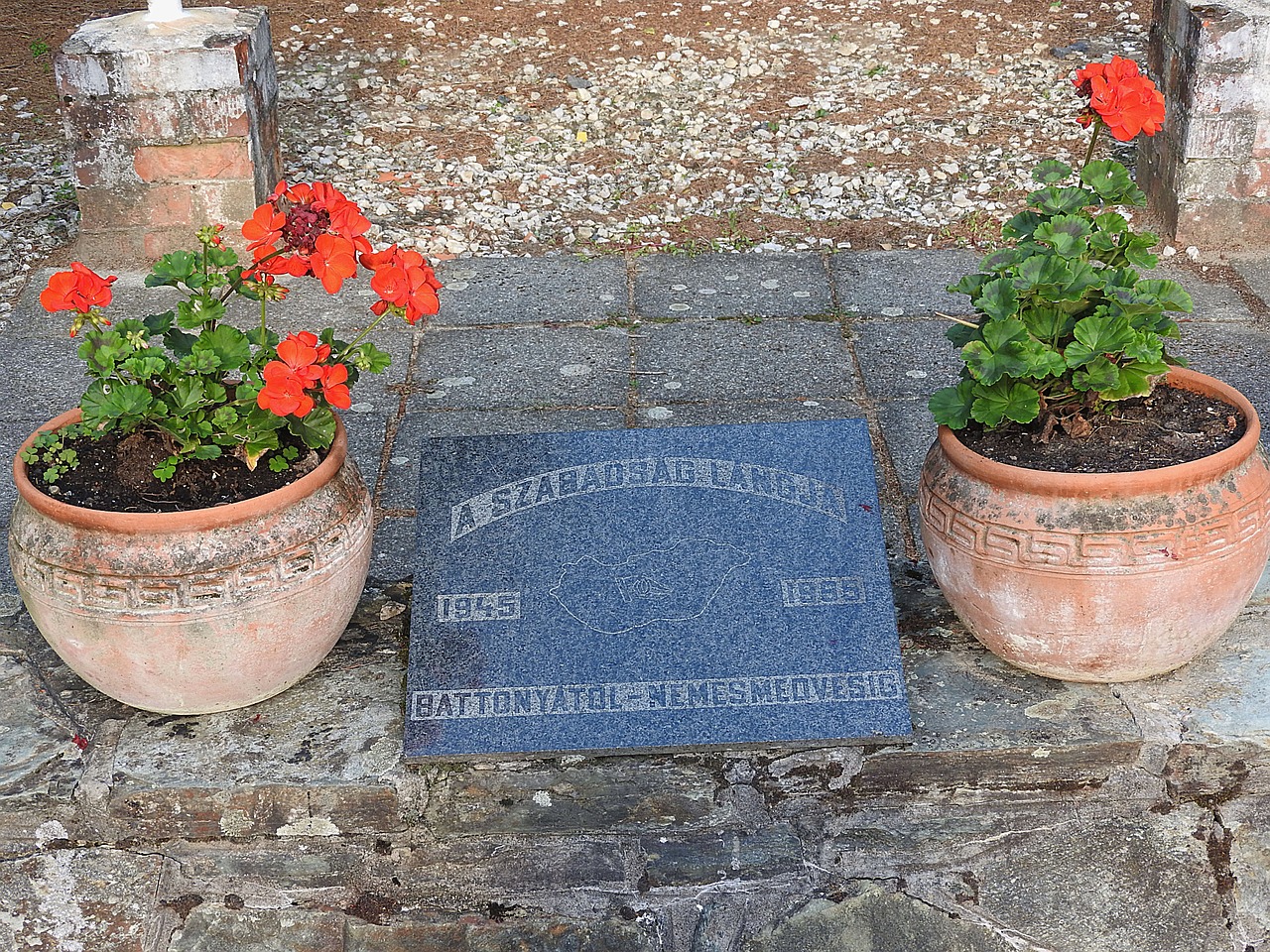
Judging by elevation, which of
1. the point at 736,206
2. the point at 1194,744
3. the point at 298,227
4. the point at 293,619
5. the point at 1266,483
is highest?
the point at 298,227

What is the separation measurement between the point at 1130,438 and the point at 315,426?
4.68 feet

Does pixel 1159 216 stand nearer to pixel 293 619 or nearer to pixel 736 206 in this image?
pixel 736 206

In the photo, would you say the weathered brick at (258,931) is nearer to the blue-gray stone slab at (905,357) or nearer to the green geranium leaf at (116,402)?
the green geranium leaf at (116,402)

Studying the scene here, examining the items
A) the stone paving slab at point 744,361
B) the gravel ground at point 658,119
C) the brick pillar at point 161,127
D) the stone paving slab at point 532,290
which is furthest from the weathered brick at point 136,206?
the stone paving slab at point 744,361

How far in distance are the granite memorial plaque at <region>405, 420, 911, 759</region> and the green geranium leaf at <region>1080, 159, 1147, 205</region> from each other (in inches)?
26.3

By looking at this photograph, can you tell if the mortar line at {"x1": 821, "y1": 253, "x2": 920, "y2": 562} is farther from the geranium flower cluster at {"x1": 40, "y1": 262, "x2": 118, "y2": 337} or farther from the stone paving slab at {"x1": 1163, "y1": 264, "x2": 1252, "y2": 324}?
the geranium flower cluster at {"x1": 40, "y1": 262, "x2": 118, "y2": 337}

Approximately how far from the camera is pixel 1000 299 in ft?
7.30

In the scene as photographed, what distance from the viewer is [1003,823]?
2357 millimetres

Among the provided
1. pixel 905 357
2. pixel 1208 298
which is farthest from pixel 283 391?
pixel 1208 298

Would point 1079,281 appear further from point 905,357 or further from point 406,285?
point 905,357

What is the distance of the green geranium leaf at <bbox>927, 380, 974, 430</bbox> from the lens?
2293 millimetres

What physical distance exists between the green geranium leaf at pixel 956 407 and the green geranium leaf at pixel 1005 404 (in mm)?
28

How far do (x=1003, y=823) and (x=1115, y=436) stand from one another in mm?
718

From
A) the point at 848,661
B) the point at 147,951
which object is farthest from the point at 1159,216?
the point at 147,951
